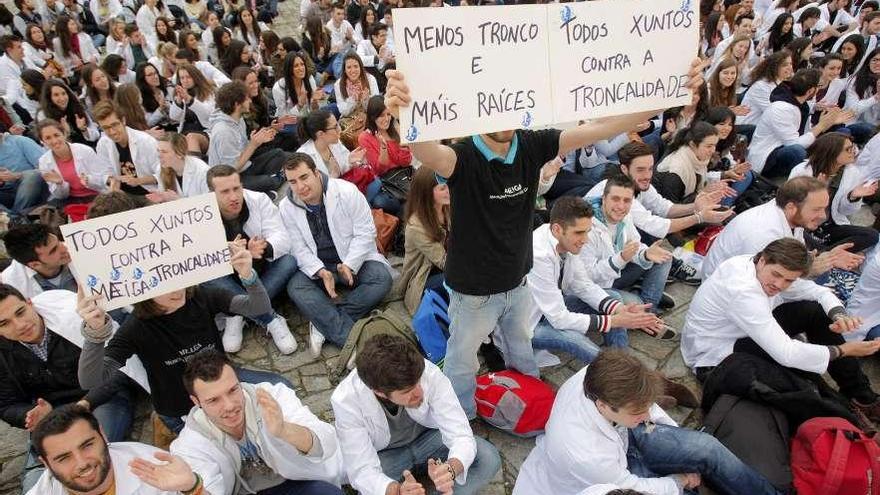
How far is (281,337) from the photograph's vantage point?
4.58 meters

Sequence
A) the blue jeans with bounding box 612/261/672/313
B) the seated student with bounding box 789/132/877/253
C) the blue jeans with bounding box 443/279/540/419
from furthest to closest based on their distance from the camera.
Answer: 1. the seated student with bounding box 789/132/877/253
2. the blue jeans with bounding box 612/261/672/313
3. the blue jeans with bounding box 443/279/540/419

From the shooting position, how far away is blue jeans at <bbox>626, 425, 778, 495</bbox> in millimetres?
3039

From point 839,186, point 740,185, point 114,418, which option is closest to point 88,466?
point 114,418

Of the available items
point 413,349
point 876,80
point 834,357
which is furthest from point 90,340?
point 876,80

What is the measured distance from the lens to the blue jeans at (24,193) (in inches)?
238

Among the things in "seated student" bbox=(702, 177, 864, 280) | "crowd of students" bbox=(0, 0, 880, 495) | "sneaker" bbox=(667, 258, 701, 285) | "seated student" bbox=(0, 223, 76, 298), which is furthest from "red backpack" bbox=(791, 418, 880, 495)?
"seated student" bbox=(0, 223, 76, 298)

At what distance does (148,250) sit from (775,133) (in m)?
6.80

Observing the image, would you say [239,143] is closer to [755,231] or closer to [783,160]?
[755,231]

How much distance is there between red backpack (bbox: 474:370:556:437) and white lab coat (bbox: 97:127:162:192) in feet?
14.2

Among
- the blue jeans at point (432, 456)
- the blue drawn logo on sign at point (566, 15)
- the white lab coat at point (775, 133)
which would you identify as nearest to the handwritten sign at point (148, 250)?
the blue jeans at point (432, 456)

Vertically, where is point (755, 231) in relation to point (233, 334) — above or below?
above

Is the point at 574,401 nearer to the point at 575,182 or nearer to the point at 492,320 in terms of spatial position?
the point at 492,320

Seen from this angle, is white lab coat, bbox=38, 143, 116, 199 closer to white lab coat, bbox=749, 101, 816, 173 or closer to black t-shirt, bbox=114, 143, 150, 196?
black t-shirt, bbox=114, 143, 150, 196

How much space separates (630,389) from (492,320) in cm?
88
